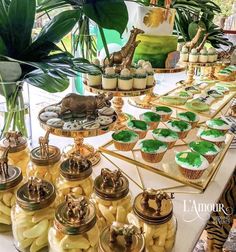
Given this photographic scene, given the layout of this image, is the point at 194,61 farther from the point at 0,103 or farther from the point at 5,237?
the point at 5,237

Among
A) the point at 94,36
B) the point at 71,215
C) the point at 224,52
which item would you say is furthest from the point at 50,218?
the point at 224,52

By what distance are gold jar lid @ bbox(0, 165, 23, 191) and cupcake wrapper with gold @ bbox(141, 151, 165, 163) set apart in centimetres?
29

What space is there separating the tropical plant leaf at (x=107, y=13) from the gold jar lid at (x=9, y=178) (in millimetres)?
347

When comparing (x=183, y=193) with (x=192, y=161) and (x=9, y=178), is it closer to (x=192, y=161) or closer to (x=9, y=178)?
(x=192, y=161)

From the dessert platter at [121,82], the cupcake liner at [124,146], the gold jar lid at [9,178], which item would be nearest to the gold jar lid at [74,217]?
the gold jar lid at [9,178]

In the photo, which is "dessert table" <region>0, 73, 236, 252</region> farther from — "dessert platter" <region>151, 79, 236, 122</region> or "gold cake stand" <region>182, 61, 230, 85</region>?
"gold cake stand" <region>182, 61, 230, 85</region>

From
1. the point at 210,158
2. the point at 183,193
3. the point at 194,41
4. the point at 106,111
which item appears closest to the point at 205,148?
the point at 210,158

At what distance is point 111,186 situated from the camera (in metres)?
0.44

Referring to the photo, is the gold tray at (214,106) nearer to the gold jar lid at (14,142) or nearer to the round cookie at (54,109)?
the round cookie at (54,109)

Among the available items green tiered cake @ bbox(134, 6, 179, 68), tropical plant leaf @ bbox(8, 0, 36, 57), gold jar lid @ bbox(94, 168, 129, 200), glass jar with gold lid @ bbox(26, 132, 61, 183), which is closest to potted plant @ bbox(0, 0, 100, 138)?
tropical plant leaf @ bbox(8, 0, 36, 57)

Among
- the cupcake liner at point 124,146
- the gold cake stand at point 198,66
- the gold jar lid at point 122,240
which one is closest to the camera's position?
the gold jar lid at point 122,240

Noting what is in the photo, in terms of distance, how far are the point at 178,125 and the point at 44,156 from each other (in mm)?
391

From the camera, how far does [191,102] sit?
1009mm

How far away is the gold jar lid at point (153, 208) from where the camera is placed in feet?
1.29
